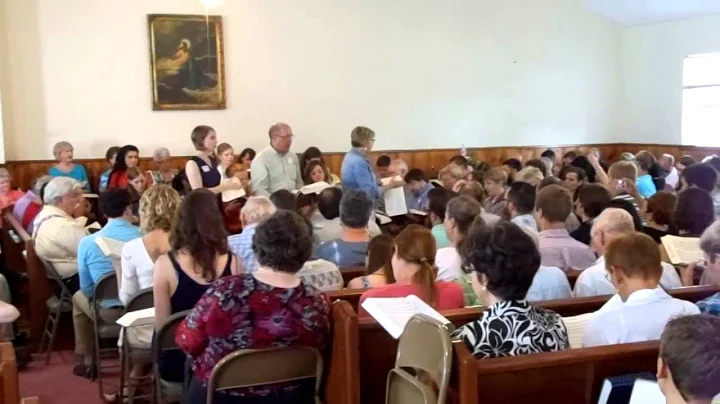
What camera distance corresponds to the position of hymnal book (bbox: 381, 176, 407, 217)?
743 centimetres

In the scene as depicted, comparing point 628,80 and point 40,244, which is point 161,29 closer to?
point 40,244

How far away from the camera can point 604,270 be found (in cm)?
338

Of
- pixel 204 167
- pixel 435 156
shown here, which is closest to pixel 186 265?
pixel 204 167

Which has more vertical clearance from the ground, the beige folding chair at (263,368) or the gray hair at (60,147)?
the gray hair at (60,147)

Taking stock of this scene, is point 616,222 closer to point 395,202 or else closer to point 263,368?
point 263,368

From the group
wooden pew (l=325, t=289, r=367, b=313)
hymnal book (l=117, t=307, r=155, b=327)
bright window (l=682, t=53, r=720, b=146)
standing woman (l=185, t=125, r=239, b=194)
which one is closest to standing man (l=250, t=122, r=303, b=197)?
standing woman (l=185, t=125, r=239, b=194)

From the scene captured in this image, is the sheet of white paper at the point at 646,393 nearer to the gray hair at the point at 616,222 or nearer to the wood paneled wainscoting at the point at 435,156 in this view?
the gray hair at the point at 616,222

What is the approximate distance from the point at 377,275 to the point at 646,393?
1.58m

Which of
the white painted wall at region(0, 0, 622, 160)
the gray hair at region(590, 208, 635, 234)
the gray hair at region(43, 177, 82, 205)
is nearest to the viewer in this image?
the gray hair at region(590, 208, 635, 234)

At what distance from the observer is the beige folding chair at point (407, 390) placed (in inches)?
83.6

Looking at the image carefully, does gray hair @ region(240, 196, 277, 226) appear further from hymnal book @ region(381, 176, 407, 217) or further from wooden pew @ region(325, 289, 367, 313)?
hymnal book @ region(381, 176, 407, 217)

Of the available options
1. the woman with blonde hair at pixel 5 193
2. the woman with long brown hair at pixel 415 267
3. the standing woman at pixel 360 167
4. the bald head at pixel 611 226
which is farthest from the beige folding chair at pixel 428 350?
the woman with blonde hair at pixel 5 193

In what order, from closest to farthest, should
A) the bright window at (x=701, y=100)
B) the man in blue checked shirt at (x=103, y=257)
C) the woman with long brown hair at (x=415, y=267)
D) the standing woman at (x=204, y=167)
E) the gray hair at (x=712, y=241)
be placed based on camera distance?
the woman with long brown hair at (x=415, y=267)
the gray hair at (x=712, y=241)
the man in blue checked shirt at (x=103, y=257)
the standing woman at (x=204, y=167)
the bright window at (x=701, y=100)

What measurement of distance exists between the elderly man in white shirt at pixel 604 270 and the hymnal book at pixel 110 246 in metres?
2.44
